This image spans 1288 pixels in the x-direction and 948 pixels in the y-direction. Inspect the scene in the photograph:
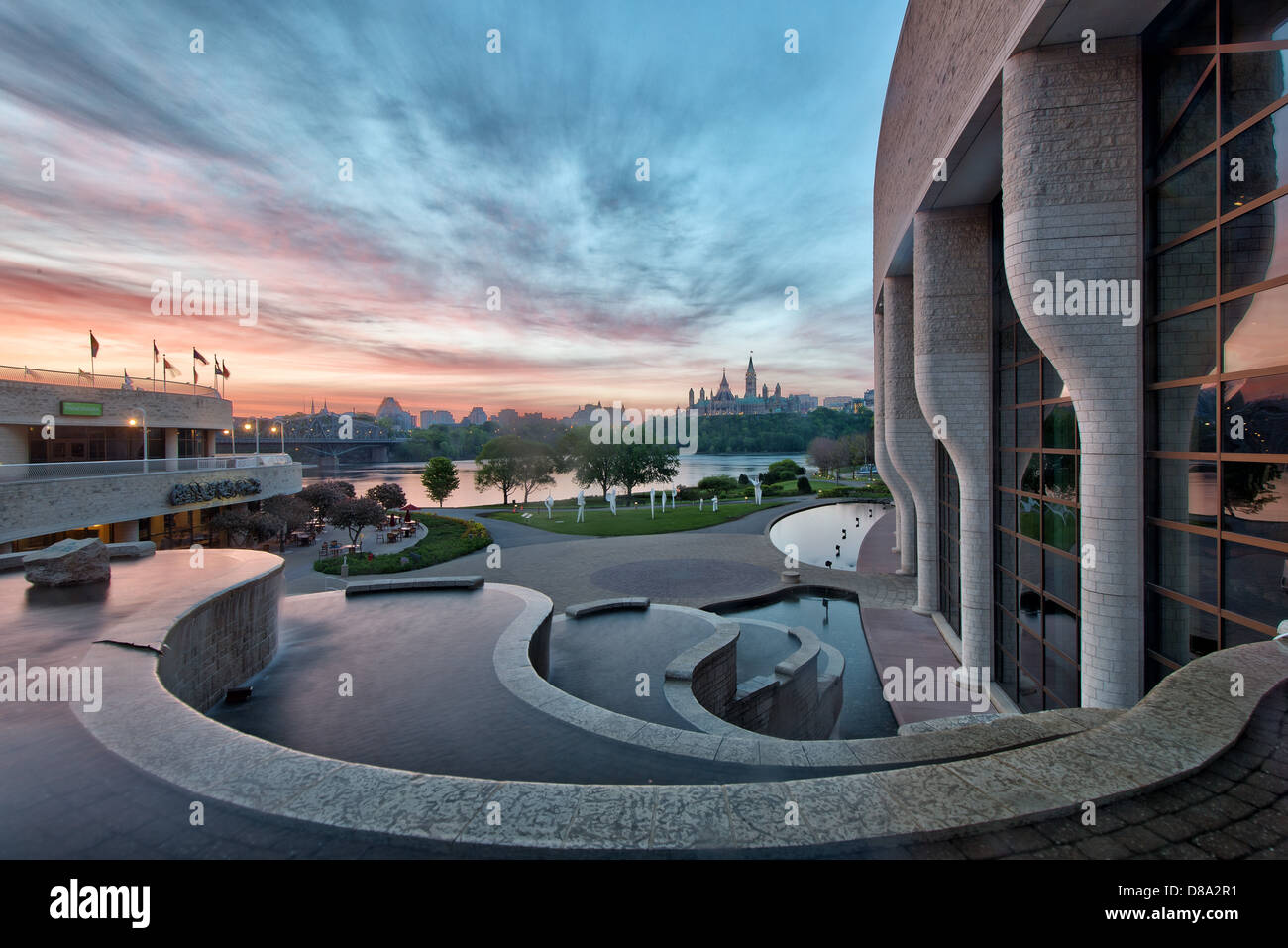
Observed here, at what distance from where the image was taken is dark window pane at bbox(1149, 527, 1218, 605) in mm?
7109

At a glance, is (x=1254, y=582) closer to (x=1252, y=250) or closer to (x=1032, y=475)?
(x=1252, y=250)

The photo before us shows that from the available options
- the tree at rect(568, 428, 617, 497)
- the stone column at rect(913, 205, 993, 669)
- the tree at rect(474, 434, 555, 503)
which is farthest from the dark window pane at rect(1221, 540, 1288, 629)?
the tree at rect(474, 434, 555, 503)

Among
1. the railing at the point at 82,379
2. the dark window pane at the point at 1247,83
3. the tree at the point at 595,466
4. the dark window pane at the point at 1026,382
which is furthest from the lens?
the tree at the point at 595,466

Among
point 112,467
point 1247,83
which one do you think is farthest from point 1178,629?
point 112,467

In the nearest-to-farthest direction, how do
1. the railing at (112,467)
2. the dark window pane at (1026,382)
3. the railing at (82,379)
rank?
the dark window pane at (1026,382), the railing at (112,467), the railing at (82,379)

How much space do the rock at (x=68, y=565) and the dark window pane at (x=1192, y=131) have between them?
1977 cm

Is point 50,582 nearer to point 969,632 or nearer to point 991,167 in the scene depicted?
point 969,632

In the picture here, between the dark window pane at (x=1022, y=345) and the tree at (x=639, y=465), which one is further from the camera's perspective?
the tree at (x=639, y=465)

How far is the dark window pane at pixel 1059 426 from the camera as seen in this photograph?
10.4 m

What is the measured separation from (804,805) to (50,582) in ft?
50.2

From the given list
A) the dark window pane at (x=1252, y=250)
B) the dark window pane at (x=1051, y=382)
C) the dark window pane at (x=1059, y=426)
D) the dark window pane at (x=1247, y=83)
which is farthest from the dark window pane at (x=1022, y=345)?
the dark window pane at (x=1247, y=83)

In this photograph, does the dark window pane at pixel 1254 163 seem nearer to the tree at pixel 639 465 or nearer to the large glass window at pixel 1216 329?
the large glass window at pixel 1216 329

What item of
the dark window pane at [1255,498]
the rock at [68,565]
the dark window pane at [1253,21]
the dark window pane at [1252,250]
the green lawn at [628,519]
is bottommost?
the green lawn at [628,519]

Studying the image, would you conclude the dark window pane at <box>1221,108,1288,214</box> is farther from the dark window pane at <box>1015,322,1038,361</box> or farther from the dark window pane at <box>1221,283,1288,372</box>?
the dark window pane at <box>1015,322,1038,361</box>
